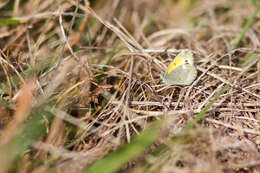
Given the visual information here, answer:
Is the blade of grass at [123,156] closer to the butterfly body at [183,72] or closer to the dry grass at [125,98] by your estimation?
the dry grass at [125,98]

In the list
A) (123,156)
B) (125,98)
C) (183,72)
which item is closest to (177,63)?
(183,72)

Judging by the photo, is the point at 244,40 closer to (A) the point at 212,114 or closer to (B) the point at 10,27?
(A) the point at 212,114

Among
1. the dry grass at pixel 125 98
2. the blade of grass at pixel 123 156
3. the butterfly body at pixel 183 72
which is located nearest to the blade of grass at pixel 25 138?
the dry grass at pixel 125 98

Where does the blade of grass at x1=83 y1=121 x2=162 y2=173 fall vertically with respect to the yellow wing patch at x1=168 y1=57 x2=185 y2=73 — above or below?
below

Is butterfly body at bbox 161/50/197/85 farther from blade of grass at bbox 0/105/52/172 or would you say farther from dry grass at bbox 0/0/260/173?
blade of grass at bbox 0/105/52/172

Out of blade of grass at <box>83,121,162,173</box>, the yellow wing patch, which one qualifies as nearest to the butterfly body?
the yellow wing patch

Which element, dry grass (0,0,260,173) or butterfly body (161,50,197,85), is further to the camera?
butterfly body (161,50,197,85)

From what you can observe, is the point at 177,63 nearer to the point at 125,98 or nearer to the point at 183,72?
the point at 183,72

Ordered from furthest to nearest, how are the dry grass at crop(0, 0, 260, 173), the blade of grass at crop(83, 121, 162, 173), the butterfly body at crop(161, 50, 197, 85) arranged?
1. the butterfly body at crop(161, 50, 197, 85)
2. the dry grass at crop(0, 0, 260, 173)
3. the blade of grass at crop(83, 121, 162, 173)
